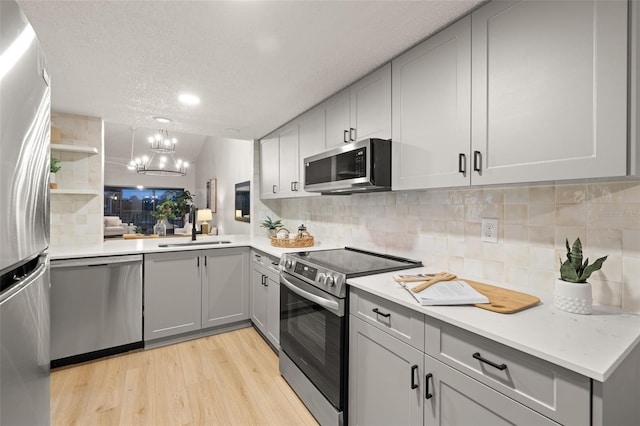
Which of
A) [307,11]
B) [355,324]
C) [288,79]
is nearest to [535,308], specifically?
[355,324]

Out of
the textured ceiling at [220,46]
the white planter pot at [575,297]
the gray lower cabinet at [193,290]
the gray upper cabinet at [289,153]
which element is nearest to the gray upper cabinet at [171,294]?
the gray lower cabinet at [193,290]

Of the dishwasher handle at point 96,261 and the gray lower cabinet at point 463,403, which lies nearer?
the gray lower cabinet at point 463,403

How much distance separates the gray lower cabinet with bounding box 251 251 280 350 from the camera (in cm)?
256

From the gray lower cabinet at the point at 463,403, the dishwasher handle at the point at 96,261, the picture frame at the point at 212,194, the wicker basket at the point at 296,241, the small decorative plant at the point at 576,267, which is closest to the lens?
the gray lower cabinet at the point at 463,403

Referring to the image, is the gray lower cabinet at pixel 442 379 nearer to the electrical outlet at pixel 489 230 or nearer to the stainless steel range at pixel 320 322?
the stainless steel range at pixel 320 322

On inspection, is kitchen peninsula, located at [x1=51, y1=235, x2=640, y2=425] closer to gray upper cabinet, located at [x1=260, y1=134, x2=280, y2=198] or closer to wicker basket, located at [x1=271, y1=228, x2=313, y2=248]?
wicker basket, located at [x1=271, y1=228, x2=313, y2=248]

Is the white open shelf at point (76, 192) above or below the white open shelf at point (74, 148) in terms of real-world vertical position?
below

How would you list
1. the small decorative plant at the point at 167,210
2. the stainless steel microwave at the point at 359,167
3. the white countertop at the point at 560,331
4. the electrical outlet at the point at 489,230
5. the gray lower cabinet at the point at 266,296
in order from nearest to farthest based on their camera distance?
the white countertop at the point at 560,331, the electrical outlet at the point at 489,230, the stainless steel microwave at the point at 359,167, the gray lower cabinet at the point at 266,296, the small decorative plant at the point at 167,210

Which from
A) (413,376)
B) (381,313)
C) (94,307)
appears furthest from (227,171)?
(413,376)

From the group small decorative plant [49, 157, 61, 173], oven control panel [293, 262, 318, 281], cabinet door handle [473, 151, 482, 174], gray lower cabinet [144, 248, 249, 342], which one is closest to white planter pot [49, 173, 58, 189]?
small decorative plant [49, 157, 61, 173]

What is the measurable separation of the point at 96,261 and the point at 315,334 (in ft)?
6.35

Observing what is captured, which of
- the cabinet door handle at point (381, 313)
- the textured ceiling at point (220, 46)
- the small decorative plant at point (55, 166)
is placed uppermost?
the textured ceiling at point (220, 46)

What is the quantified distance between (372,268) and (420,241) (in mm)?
451

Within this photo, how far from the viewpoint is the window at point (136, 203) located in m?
9.30
